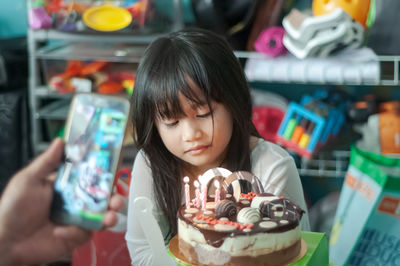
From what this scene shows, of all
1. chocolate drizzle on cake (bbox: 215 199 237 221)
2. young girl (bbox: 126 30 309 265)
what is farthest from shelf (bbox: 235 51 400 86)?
chocolate drizzle on cake (bbox: 215 199 237 221)

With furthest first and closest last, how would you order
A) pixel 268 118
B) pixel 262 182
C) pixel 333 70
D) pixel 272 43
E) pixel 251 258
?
1. pixel 268 118
2. pixel 272 43
3. pixel 333 70
4. pixel 262 182
5. pixel 251 258

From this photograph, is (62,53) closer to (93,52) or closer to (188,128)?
(93,52)

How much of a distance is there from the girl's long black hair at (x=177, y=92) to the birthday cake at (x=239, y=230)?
0.52 feet

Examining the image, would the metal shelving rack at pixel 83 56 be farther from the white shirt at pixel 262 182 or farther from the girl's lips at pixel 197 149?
the girl's lips at pixel 197 149

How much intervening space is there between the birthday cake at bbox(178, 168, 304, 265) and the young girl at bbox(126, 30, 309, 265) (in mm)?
125

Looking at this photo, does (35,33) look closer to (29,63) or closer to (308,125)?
(29,63)

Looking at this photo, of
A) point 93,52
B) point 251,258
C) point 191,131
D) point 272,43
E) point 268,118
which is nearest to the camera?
point 251,258

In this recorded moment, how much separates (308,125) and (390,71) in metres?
0.32

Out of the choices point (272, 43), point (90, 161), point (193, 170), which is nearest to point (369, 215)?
point (193, 170)

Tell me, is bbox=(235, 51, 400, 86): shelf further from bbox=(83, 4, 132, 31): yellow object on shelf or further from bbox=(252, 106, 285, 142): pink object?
bbox=(83, 4, 132, 31): yellow object on shelf

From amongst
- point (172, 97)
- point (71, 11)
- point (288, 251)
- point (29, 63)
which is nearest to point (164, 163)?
point (172, 97)

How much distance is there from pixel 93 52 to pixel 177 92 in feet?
4.70

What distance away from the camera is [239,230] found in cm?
81

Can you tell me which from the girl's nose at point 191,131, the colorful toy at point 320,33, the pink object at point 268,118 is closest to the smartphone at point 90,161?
the girl's nose at point 191,131
